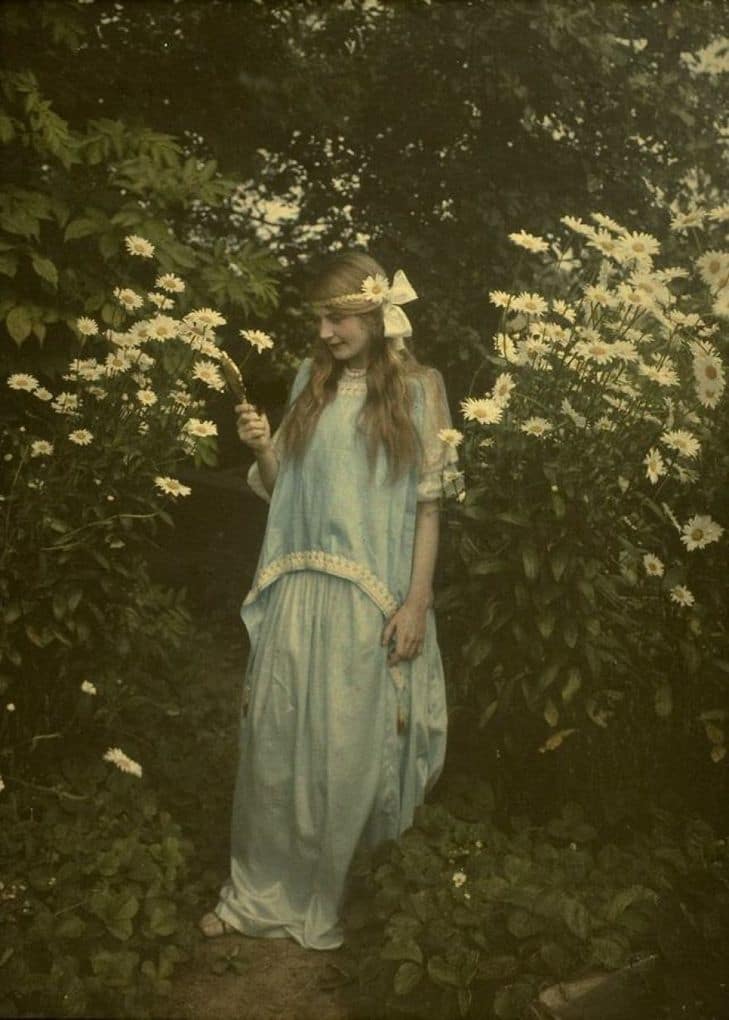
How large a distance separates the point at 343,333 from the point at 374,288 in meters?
0.17

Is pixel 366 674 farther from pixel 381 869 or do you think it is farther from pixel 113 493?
pixel 113 493

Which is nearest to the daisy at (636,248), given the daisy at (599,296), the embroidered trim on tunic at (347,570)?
the daisy at (599,296)

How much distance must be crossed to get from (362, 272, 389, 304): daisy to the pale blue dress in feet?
0.93

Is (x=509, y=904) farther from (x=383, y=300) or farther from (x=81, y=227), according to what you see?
(x=81, y=227)

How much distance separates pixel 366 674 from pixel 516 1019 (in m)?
1.04

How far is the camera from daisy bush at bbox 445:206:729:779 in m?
3.05

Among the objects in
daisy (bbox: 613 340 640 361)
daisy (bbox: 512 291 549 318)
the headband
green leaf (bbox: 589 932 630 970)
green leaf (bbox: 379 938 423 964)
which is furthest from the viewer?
the headband

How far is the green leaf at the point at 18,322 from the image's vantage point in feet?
11.1

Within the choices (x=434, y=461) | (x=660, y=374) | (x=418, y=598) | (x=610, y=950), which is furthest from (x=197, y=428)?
(x=610, y=950)

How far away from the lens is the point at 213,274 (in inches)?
155

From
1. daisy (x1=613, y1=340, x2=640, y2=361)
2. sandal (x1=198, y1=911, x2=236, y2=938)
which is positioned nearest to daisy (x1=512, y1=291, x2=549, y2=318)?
daisy (x1=613, y1=340, x2=640, y2=361)

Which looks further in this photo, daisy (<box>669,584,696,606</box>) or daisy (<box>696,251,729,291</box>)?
daisy (<box>669,584,696,606</box>)

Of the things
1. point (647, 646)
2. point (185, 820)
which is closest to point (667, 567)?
point (647, 646)

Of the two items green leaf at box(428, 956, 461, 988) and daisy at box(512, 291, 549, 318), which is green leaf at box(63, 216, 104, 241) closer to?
daisy at box(512, 291, 549, 318)
